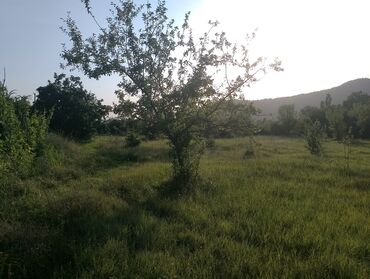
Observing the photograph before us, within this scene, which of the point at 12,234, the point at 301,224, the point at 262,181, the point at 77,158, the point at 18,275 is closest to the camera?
the point at 18,275

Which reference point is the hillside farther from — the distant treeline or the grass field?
the grass field

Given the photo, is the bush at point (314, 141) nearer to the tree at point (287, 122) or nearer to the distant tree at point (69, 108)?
the distant tree at point (69, 108)

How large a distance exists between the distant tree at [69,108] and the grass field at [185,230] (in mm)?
21209

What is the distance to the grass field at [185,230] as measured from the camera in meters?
5.92

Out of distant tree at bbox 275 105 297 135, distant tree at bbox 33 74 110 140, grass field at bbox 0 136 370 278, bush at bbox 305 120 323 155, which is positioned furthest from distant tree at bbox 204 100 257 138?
distant tree at bbox 275 105 297 135

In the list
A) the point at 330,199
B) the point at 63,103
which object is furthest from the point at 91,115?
the point at 330,199

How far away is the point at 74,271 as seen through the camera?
18.8 ft

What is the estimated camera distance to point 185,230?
7.87 meters

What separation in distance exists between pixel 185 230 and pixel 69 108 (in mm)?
27956

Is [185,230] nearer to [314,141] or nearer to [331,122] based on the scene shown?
[314,141]

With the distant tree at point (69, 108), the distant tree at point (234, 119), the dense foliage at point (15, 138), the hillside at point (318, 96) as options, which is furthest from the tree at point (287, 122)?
the hillside at point (318, 96)

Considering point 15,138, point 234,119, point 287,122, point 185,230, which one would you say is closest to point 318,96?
point 287,122

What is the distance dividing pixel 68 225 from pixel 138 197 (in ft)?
10.9

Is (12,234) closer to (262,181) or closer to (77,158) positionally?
(262,181)
